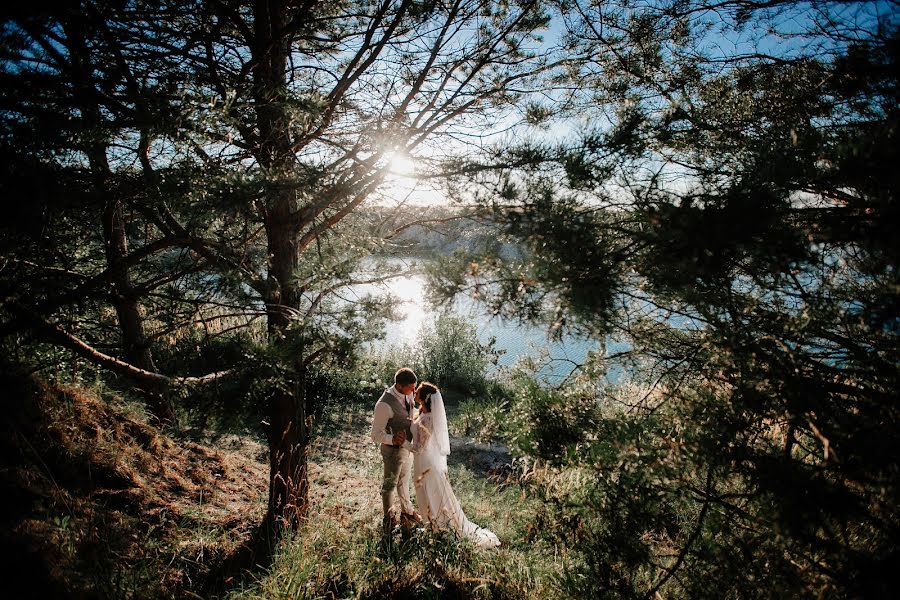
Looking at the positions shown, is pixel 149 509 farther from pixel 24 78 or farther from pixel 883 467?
pixel 883 467

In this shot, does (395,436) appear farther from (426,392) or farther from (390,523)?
(390,523)

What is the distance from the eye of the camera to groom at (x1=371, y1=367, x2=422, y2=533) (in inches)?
165

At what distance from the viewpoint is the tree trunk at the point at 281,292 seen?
9.94 ft

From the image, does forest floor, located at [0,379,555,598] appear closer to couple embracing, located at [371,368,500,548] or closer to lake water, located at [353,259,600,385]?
couple embracing, located at [371,368,500,548]

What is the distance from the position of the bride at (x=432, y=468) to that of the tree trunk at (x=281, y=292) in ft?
4.04

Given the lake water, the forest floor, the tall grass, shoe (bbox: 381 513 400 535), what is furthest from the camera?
shoe (bbox: 381 513 400 535)

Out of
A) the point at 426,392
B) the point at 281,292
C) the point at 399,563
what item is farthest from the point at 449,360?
the point at 281,292

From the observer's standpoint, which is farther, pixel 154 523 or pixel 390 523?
pixel 390 523

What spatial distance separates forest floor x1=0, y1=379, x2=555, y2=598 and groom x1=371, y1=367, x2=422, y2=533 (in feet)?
1.23

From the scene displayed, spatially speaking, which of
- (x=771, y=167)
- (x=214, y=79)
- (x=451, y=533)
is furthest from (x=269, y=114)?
(x=451, y=533)

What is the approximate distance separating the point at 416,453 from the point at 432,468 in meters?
0.25

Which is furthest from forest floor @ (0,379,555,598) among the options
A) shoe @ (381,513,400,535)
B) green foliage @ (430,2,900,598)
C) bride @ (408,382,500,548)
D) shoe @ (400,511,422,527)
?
green foliage @ (430,2,900,598)

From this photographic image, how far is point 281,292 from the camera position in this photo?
3.32 meters

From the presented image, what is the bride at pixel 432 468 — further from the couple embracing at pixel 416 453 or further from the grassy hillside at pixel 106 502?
the grassy hillside at pixel 106 502
